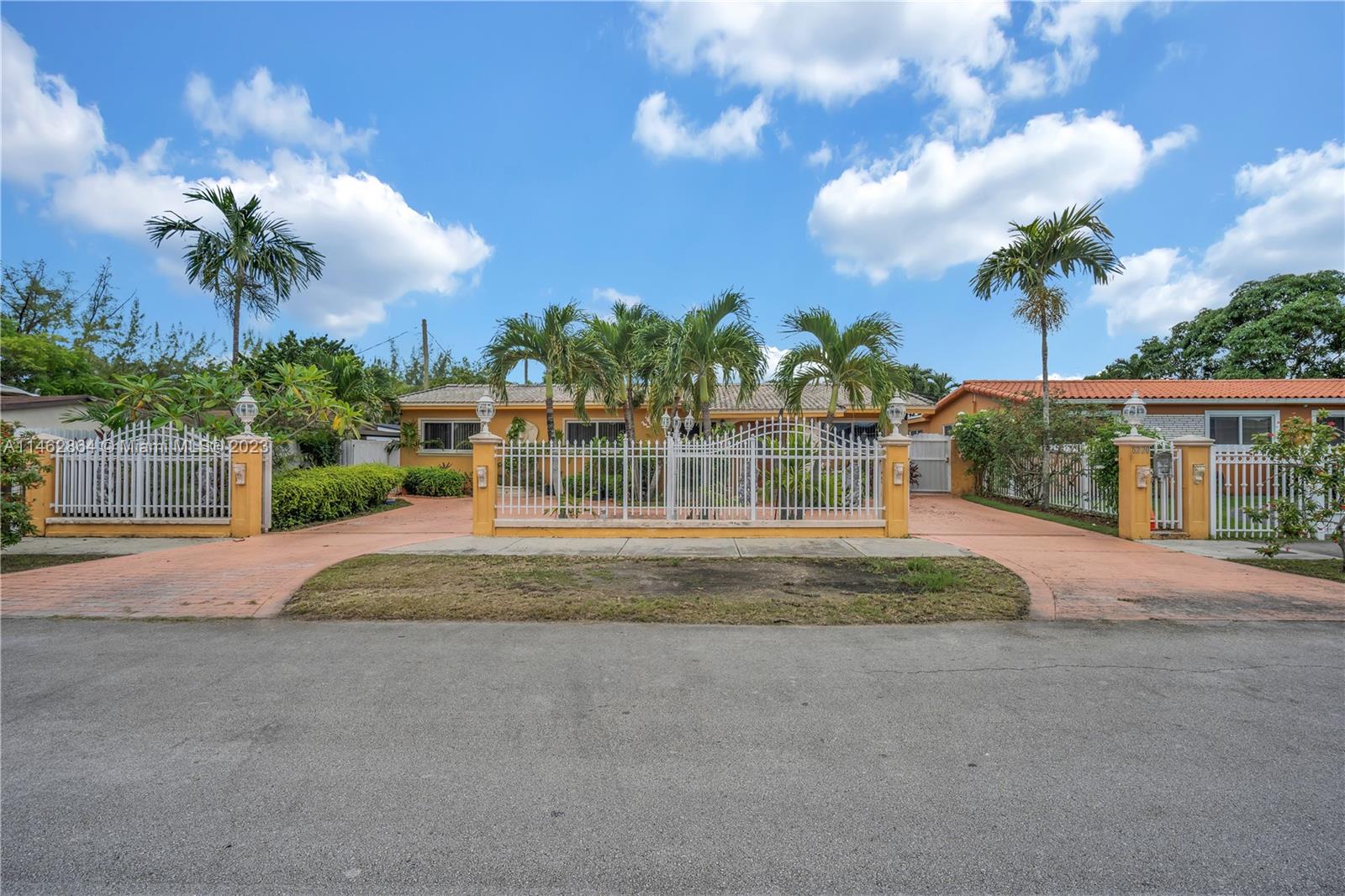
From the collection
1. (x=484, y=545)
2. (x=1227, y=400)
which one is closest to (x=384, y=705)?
(x=484, y=545)

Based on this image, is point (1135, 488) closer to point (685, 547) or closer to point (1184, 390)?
point (685, 547)

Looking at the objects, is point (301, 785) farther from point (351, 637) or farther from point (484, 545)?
point (484, 545)

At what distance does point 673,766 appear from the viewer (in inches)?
130

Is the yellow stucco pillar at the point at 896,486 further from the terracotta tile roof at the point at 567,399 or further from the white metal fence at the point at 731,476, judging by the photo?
the terracotta tile roof at the point at 567,399

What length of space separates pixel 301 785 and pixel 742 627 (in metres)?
3.68

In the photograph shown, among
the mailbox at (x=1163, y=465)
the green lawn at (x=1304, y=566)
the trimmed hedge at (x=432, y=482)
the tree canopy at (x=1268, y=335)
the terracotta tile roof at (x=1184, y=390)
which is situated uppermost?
the tree canopy at (x=1268, y=335)

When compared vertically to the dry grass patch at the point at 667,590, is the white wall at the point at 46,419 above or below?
above

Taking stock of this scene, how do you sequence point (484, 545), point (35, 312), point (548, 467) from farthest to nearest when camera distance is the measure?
point (35, 312)
point (548, 467)
point (484, 545)

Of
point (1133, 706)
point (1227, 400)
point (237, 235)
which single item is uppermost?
point (237, 235)

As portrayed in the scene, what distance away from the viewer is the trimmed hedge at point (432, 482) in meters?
19.5

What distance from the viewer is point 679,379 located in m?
13.8

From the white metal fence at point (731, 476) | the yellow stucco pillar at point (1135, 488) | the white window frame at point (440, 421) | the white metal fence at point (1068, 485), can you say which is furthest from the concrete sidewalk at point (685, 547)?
the white window frame at point (440, 421)

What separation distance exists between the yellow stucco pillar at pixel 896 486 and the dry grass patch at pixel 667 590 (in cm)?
199

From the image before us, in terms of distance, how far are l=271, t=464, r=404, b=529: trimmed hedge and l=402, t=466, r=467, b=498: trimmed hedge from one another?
9.80 feet
